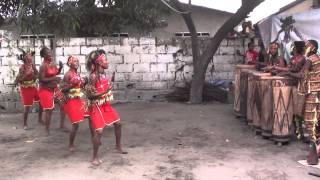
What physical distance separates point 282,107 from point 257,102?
0.79 meters

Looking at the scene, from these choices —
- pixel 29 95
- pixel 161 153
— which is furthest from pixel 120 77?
pixel 161 153

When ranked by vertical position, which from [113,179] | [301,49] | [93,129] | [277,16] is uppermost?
[277,16]

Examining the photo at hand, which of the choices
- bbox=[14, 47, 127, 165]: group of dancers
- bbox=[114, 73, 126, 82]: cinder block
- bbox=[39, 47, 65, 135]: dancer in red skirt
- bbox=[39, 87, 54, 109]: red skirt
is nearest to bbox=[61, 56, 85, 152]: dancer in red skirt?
bbox=[14, 47, 127, 165]: group of dancers

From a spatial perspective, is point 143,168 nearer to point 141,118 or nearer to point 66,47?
point 141,118

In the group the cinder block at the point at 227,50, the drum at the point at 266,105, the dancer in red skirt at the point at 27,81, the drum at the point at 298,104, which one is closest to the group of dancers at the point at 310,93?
the drum at the point at 298,104

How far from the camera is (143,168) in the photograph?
6480mm

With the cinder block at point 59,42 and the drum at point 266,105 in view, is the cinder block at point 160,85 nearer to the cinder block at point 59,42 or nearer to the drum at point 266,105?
the cinder block at point 59,42

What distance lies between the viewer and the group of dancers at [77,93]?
6.58 m

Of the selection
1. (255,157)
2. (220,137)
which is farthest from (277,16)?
(255,157)

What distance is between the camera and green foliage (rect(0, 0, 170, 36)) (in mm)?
11305

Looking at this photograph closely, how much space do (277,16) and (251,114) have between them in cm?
297

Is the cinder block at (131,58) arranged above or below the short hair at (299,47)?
below

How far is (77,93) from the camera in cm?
765

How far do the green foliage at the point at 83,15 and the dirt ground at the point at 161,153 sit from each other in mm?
2618
